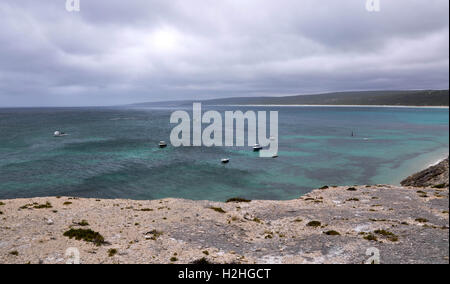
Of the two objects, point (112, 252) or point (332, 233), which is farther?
point (332, 233)

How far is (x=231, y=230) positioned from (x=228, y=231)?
0.44 metres

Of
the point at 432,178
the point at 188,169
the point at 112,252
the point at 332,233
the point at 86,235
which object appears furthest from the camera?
the point at 188,169

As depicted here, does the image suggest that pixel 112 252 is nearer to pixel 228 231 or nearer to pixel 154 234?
pixel 154 234

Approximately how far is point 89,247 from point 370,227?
23.9 m

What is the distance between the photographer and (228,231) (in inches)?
928

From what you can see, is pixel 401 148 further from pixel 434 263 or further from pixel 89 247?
pixel 89 247

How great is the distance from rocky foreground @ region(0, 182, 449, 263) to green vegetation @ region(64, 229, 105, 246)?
0.07 meters

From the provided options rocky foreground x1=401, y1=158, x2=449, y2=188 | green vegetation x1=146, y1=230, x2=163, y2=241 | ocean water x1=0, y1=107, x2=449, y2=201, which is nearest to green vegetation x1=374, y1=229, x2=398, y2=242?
green vegetation x1=146, y1=230, x2=163, y2=241

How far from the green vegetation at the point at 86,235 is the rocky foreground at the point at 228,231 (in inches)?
2.9

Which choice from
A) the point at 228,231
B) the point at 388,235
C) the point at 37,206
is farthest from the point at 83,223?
the point at 388,235

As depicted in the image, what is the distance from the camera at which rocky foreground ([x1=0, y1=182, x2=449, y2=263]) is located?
17.9 meters

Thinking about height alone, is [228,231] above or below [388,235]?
below

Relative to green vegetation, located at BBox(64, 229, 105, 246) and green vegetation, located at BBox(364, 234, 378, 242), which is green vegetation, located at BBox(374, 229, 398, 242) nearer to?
green vegetation, located at BBox(364, 234, 378, 242)

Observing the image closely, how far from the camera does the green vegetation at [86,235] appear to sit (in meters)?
19.6
